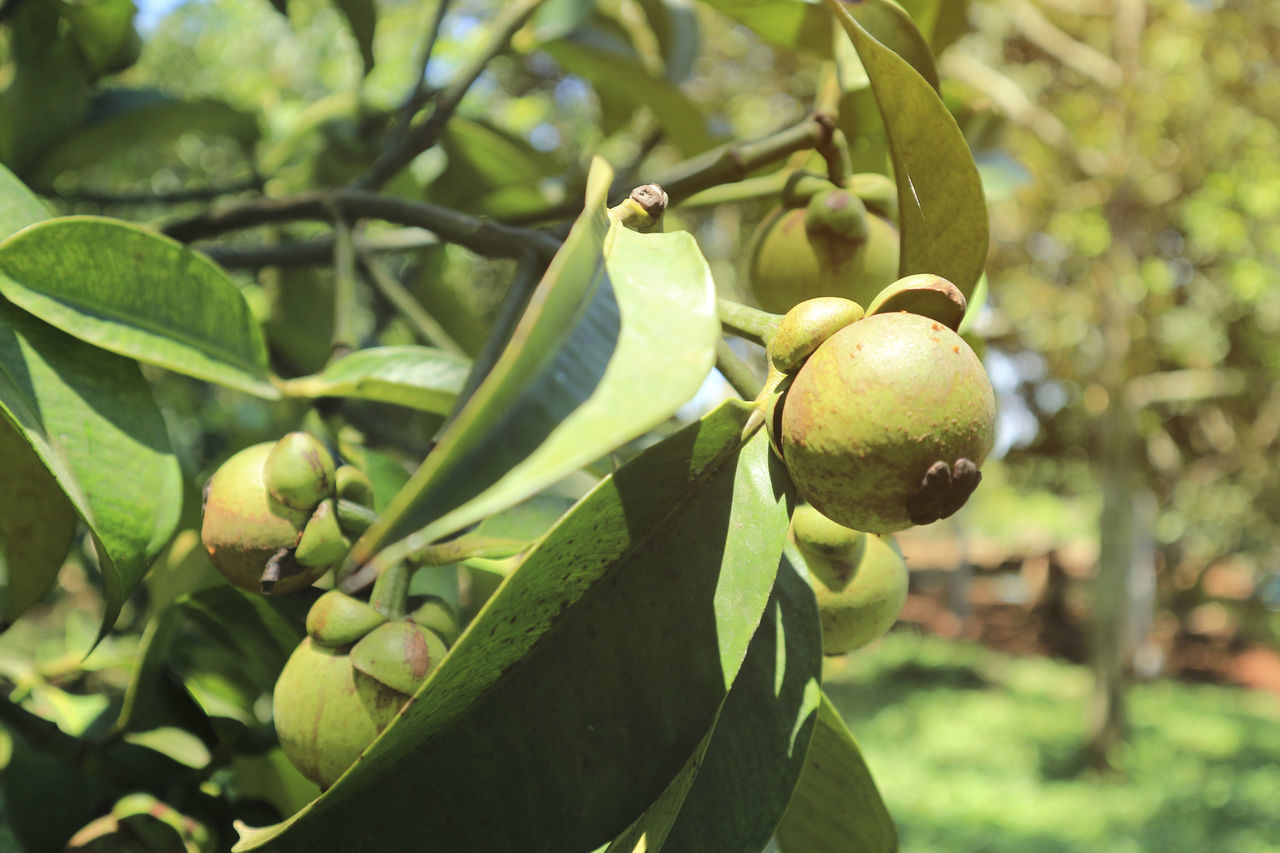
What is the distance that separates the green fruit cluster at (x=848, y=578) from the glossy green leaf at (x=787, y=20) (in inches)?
15.5

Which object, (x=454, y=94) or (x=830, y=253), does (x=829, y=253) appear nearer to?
(x=830, y=253)

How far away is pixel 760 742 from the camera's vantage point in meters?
0.42

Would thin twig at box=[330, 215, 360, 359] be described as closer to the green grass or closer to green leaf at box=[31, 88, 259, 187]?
green leaf at box=[31, 88, 259, 187]

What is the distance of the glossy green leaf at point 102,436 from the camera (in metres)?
0.44

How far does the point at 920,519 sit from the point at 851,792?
7.8 inches

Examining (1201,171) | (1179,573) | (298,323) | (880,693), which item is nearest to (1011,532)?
(1179,573)

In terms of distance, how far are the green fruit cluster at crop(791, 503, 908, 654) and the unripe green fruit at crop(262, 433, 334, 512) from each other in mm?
207

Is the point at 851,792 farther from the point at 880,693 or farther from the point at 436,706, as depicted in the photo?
the point at 880,693

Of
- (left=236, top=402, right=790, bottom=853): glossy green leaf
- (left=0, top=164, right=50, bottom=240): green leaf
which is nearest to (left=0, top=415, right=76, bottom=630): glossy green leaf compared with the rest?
(left=0, top=164, right=50, bottom=240): green leaf

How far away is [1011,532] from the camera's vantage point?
22172 mm

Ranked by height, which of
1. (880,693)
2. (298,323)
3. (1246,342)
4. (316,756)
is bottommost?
(880,693)

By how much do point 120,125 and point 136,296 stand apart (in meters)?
0.47

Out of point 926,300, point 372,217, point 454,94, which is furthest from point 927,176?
point 454,94

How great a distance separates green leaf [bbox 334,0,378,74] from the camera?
33.7 inches
